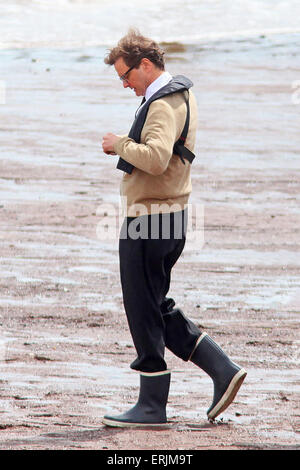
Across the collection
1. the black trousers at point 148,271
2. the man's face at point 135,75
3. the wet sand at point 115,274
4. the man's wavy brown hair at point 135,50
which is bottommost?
the wet sand at point 115,274

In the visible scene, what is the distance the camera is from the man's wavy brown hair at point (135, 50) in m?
4.95

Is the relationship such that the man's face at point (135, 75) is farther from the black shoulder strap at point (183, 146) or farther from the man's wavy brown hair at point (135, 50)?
the black shoulder strap at point (183, 146)

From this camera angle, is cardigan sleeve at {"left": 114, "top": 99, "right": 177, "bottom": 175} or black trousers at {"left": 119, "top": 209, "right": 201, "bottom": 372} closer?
cardigan sleeve at {"left": 114, "top": 99, "right": 177, "bottom": 175}

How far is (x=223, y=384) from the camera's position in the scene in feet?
17.0

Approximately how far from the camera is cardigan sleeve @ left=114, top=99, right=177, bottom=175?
4738 mm

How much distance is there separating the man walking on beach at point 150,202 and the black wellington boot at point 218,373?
1.1 inches

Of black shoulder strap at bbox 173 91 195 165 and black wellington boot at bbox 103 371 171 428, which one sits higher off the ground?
black shoulder strap at bbox 173 91 195 165

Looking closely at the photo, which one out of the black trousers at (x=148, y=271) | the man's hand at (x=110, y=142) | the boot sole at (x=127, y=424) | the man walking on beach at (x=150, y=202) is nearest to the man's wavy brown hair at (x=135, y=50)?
the man walking on beach at (x=150, y=202)

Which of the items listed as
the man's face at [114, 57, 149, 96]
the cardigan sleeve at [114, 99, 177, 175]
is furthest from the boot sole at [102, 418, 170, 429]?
the man's face at [114, 57, 149, 96]

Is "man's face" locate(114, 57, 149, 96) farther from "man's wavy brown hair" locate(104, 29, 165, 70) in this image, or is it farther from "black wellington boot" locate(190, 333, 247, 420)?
"black wellington boot" locate(190, 333, 247, 420)

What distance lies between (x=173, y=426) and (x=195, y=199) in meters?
7.12

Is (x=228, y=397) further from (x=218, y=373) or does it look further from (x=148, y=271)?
(x=148, y=271)

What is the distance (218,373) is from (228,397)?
12 centimetres

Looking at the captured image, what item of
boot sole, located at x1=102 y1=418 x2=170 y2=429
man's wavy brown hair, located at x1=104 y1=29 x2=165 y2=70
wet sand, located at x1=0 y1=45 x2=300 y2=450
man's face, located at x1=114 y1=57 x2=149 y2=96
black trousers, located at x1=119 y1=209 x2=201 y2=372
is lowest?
wet sand, located at x1=0 y1=45 x2=300 y2=450
